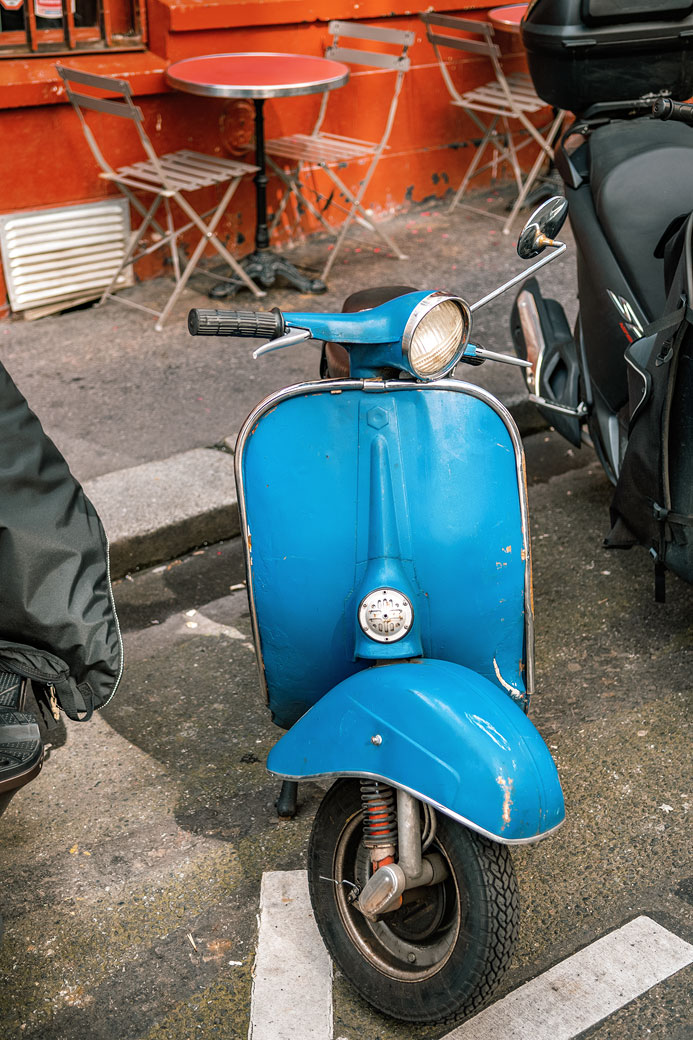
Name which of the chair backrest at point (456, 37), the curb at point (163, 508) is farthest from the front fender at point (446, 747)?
the chair backrest at point (456, 37)

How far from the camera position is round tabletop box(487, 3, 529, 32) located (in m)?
6.83

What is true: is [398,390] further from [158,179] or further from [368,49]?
[368,49]

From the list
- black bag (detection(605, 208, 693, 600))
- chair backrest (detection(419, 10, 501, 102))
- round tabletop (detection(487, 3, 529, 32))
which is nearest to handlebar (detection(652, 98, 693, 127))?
black bag (detection(605, 208, 693, 600))

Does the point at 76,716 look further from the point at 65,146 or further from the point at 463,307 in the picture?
the point at 65,146

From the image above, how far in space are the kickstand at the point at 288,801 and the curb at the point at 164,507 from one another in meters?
1.33

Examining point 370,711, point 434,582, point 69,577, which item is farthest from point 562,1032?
point 69,577

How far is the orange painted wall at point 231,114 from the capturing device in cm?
551

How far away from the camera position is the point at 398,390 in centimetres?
243

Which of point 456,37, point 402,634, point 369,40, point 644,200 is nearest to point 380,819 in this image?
point 402,634

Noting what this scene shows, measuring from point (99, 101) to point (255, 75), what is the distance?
2.55ft

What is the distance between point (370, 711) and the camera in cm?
218

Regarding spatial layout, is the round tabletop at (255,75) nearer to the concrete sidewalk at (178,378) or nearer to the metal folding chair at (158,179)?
the metal folding chair at (158,179)

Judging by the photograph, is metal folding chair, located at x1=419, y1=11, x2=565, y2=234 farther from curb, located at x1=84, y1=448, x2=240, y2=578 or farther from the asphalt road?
the asphalt road

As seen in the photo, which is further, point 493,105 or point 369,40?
point 493,105
